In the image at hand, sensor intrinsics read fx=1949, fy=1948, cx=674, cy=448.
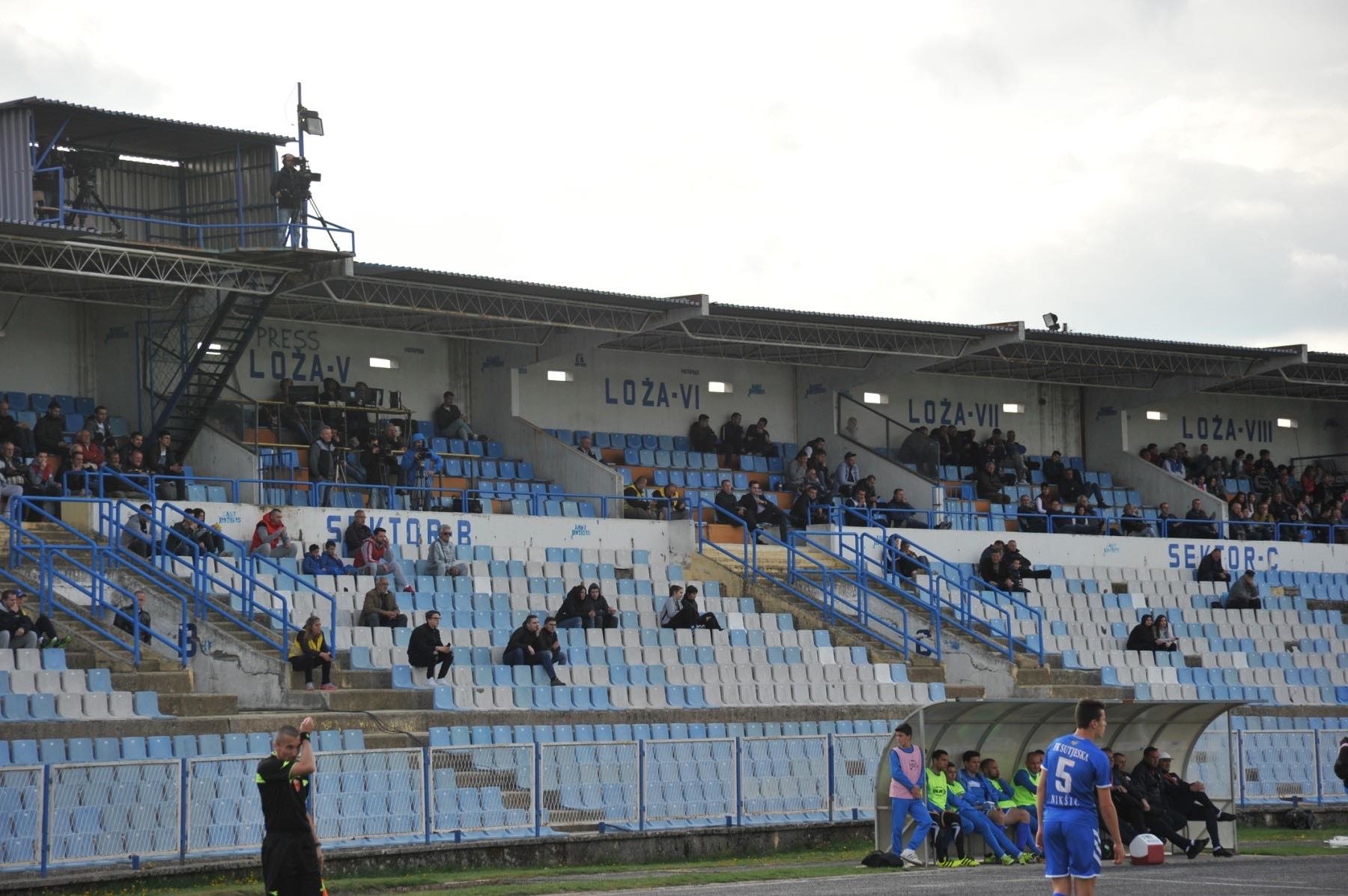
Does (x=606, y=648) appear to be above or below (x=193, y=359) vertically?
below

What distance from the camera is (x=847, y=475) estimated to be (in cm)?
3394

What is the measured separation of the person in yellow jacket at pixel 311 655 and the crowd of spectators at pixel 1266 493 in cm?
2152

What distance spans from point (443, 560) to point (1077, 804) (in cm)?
1463

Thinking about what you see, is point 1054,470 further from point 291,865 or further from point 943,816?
point 291,865

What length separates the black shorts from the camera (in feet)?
36.8

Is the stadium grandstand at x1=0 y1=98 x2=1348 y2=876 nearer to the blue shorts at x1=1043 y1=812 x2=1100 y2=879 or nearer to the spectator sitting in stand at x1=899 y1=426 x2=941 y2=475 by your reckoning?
the spectator sitting in stand at x1=899 y1=426 x2=941 y2=475

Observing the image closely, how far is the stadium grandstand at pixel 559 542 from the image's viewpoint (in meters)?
17.8

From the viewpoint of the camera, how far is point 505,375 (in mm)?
32906

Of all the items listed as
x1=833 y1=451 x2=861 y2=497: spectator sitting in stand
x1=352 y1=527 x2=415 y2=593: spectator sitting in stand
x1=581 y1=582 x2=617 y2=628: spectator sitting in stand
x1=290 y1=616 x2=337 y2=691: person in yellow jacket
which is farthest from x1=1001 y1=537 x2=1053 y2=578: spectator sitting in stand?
x1=290 y1=616 x2=337 y2=691: person in yellow jacket

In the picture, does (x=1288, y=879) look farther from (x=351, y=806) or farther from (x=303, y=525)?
(x=303, y=525)

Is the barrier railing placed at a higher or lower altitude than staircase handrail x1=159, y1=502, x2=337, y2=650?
lower

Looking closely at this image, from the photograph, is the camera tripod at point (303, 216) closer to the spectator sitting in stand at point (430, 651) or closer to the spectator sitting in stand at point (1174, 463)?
the spectator sitting in stand at point (430, 651)

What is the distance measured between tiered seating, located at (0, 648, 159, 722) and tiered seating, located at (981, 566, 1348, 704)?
47.5 ft

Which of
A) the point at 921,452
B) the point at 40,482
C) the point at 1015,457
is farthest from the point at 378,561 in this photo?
the point at 1015,457
